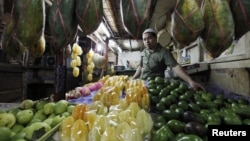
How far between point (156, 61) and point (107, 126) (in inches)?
103

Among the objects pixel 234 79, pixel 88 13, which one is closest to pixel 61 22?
pixel 88 13

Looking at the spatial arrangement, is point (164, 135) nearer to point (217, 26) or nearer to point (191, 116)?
point (191, 116)

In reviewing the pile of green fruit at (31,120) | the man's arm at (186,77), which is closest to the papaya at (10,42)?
the pile of green fruit at (31,120)

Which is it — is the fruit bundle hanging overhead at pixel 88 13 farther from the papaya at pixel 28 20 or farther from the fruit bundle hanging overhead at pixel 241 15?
the fruit bundle hanging overhead at pixel 241 15

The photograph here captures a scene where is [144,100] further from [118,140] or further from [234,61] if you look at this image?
[234,61]

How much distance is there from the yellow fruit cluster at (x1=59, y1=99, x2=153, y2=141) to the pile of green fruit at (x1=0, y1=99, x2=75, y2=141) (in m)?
0.18

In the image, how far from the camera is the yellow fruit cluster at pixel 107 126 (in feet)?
3.72

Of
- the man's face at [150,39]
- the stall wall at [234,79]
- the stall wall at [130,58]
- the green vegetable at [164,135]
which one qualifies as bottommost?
the green vegetable at [164,135]

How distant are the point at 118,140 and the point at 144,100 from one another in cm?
78

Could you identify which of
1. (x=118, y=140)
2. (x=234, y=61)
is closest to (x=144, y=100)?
(x=118, y=140)

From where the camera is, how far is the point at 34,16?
3.50ft

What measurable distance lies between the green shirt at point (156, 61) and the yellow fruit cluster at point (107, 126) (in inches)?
88.5

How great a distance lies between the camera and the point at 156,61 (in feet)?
12.2

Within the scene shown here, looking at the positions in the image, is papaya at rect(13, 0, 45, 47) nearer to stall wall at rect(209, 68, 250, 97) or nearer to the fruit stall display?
the fruit stall display
